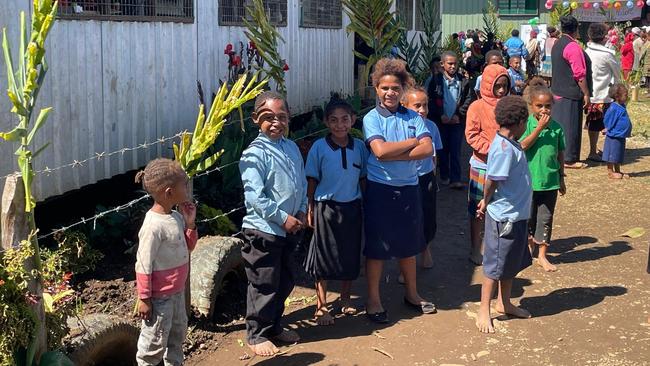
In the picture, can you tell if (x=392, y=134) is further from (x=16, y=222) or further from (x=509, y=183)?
(x=16, y=222)

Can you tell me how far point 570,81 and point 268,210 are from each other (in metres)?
6.84

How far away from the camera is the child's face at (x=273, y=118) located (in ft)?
15.5

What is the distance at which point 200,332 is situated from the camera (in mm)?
5137

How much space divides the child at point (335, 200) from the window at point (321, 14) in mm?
6016

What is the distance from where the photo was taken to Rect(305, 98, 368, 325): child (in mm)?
5121

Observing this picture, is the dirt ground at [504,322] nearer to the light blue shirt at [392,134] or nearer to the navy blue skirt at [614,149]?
the light blue shirt at [392,134]

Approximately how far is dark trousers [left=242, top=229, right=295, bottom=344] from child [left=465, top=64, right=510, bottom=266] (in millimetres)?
2083

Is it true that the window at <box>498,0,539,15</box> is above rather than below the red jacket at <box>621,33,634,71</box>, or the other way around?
above

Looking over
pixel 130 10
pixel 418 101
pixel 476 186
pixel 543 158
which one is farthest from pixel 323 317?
pixel 130 10

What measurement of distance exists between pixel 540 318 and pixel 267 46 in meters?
3.98

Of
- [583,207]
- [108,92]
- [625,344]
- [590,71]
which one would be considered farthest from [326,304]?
[590,71]

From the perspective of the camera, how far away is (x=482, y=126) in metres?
6.33

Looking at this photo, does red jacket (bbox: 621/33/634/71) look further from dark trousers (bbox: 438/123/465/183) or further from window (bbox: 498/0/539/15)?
dark trousers (bbox: 438/123/465/183)

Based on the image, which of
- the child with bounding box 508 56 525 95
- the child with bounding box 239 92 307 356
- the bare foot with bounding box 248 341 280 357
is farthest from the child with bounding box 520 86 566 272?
the child with bounding box 508 56 525 95
